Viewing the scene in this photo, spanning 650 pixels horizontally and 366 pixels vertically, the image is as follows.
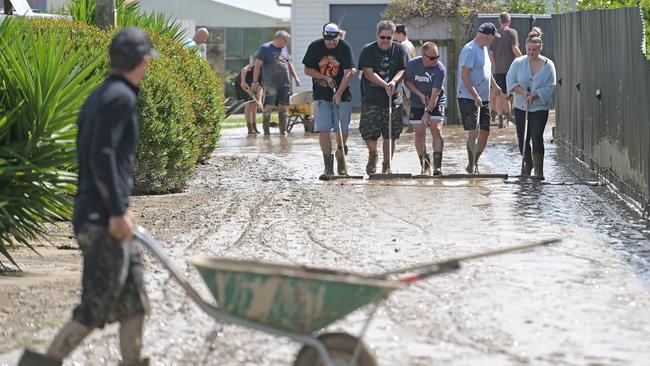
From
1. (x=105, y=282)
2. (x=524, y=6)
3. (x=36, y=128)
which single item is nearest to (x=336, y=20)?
(x=524, y=6)

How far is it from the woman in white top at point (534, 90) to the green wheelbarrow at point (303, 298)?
33.4 feet

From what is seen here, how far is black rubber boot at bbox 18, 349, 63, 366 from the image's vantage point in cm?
652

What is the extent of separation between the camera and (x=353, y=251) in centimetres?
1077

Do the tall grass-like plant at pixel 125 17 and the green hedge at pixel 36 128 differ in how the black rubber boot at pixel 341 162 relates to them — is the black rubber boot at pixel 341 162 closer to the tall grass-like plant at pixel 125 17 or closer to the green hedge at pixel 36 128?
the tall grass-like plant at pixel 125 17

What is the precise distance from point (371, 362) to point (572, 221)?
22.0 ft

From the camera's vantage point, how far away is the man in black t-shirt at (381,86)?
1702 centimetres

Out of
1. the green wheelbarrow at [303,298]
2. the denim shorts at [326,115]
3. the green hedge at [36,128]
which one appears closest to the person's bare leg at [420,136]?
the denim shorts at [326,115]

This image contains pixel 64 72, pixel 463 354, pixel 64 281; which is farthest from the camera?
pixel 64 72

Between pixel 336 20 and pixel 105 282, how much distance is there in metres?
30.9

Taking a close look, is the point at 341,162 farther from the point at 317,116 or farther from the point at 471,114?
the point at 471,114

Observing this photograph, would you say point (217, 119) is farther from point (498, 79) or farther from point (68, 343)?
point (68, 343)

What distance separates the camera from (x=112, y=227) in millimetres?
6398

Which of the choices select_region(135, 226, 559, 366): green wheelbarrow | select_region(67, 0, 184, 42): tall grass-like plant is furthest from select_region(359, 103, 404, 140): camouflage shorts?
select_region(135, 226, 559, 366): green wheelbarrow

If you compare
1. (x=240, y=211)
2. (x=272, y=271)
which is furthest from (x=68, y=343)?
(x=240, y=211)
